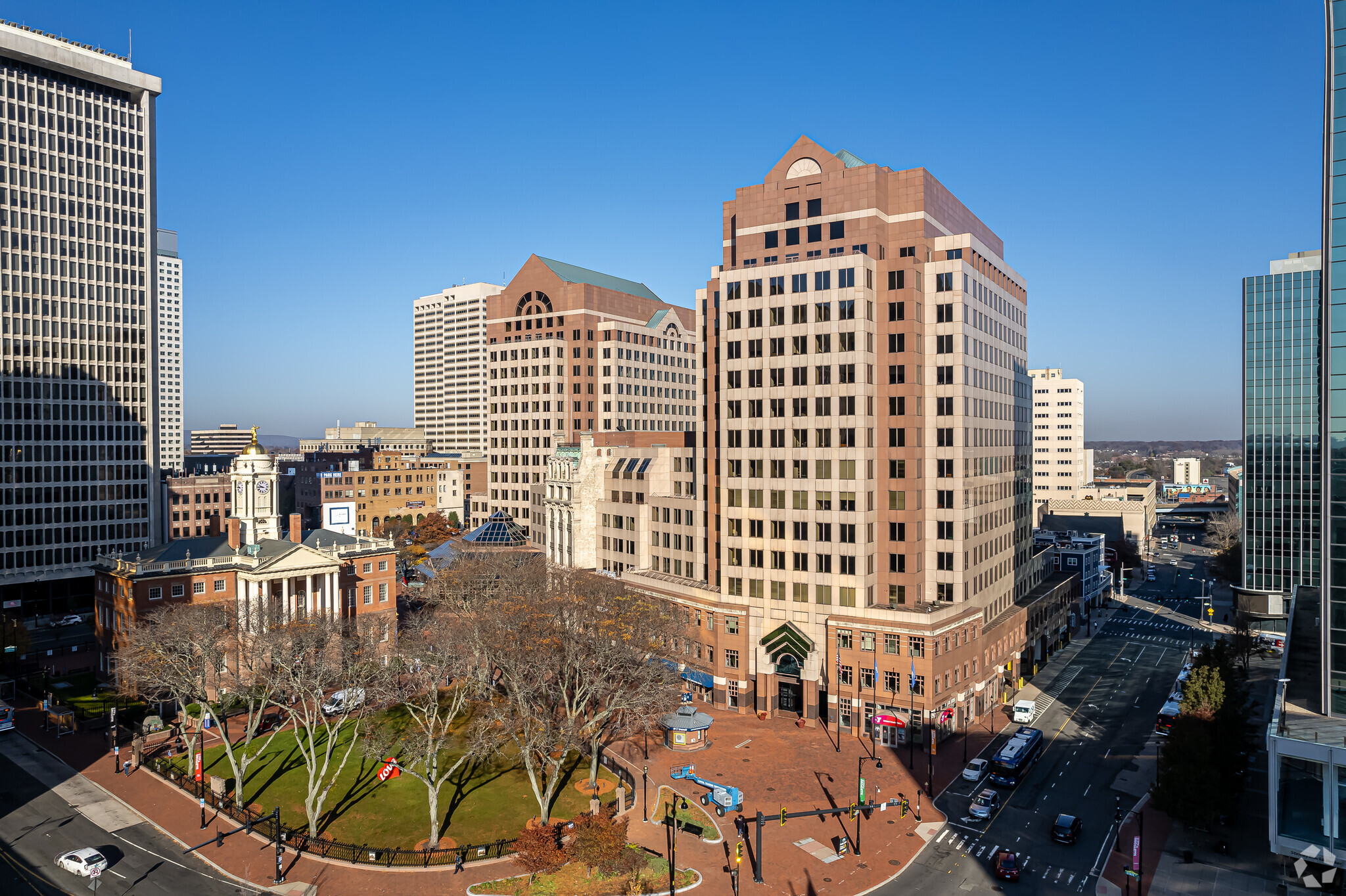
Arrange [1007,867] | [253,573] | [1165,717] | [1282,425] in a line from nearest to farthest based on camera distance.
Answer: [1007,867], [1165,717], [253,573], [1282,425]

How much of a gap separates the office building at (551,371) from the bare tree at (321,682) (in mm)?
96622

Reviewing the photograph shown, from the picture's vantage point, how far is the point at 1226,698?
216 ft

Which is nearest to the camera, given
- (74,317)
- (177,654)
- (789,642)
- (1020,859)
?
(1020,859)

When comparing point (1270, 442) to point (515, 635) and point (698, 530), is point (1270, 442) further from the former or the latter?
point (515, 635)

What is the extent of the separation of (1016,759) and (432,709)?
48984 millimetres

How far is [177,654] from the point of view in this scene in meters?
72.9

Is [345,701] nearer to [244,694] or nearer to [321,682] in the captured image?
[321,682]

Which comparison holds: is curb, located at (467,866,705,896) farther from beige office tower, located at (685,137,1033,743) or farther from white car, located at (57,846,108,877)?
beige office tower, located at (685,137,1033,743)

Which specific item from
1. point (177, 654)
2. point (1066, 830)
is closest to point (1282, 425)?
point (1066, 830)

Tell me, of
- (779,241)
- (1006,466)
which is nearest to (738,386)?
(779,241)

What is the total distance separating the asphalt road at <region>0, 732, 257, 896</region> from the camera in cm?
5294

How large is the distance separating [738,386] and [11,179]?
12292 centimetres

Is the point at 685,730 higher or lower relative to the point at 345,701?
lower

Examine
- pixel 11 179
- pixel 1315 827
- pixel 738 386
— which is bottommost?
pixel 1315 827
